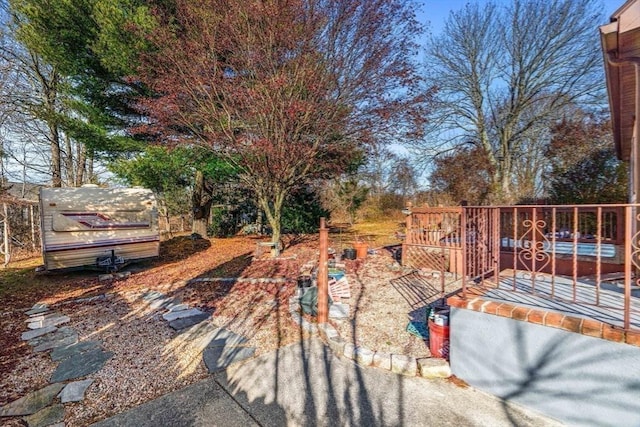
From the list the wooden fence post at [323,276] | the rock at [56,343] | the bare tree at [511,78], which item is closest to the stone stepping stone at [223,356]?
the wooden fence post at [323,276]

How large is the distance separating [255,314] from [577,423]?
3611 millimetres

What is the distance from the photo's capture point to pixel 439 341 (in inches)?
118

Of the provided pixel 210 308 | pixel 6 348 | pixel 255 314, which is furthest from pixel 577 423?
pixel 6 348

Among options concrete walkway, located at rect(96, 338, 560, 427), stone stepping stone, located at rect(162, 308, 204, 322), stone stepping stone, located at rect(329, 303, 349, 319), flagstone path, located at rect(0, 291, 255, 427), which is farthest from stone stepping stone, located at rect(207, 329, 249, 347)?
stone stepping stone, located at rect(329, 303, 349, 319)

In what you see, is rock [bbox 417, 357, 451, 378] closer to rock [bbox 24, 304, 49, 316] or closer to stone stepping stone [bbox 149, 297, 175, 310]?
stone stepping stone [bbox 149, 297, 175, 310]

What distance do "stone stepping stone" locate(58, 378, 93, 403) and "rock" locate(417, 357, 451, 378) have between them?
304 centimetres

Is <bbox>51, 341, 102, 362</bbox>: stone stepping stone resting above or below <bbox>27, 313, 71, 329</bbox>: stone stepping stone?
below

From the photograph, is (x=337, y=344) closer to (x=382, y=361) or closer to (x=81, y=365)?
(x=382, y=361)

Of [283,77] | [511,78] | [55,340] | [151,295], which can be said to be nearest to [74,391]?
[55,340]

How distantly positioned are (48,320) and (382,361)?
189 inches

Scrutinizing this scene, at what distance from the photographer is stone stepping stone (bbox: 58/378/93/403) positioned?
2514mm

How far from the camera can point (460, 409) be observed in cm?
235

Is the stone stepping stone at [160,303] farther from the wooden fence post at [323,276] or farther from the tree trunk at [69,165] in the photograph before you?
the tree trunk at [69,165]

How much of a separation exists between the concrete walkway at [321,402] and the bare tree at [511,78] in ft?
37.0
